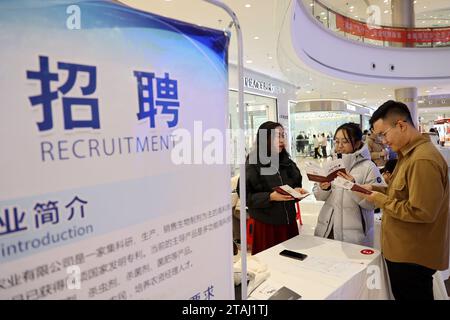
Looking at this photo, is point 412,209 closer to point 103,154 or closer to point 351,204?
point 351,204

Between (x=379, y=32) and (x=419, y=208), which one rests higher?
(x=379, y=32)

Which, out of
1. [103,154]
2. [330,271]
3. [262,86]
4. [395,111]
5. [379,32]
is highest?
[379,32]

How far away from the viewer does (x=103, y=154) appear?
2.43 feet

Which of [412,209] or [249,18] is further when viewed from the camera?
[249,18]

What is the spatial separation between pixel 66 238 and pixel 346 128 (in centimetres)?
207

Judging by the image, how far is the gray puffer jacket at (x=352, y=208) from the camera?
206 centimetres

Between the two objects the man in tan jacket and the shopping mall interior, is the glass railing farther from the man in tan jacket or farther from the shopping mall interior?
the man in tan jacket

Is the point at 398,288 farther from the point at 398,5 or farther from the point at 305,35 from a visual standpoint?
the point at 398,5

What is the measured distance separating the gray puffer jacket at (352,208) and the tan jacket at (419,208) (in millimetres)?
351

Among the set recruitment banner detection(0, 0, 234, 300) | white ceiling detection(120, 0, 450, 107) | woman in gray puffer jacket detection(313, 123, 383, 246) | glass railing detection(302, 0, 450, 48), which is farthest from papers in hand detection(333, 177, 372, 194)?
glass railing detection(302, 0, 450, 48)

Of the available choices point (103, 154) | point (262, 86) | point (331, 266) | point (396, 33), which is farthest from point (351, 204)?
point (396, 33)

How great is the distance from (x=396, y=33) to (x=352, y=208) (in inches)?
411

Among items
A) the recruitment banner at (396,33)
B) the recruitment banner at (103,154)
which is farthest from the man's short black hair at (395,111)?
the recruitment banner at (396,33)

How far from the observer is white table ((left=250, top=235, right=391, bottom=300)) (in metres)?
1.49
